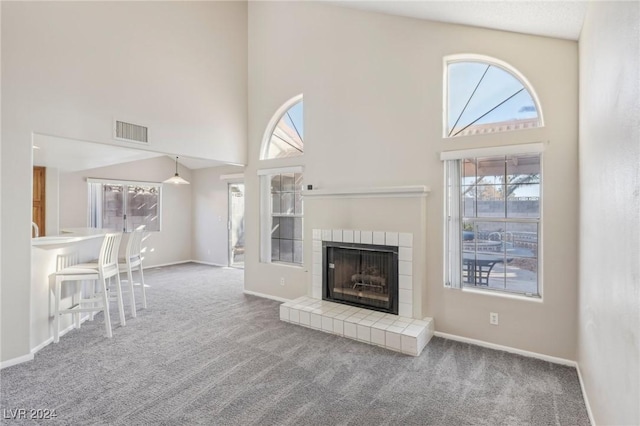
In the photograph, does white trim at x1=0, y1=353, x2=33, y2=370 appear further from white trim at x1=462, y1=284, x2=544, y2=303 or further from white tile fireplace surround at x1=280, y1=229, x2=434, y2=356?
white trim at x1=462, y1=284, x2=544, y2=303

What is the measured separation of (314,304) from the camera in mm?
3939

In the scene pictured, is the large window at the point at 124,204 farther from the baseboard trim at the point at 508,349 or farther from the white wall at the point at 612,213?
the white wall at the point at 612,213

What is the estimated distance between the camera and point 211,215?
26.2 ft

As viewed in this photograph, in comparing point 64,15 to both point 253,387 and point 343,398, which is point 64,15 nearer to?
point 253,387

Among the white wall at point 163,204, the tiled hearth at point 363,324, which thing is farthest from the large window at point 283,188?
the white wall at point 163,204

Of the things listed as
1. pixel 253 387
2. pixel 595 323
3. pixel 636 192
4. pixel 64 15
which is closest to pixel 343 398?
pixel 253 387

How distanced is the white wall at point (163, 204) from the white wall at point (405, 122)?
369 cm

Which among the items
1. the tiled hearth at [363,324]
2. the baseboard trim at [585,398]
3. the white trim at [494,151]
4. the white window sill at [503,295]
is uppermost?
the white trim at [494,151]

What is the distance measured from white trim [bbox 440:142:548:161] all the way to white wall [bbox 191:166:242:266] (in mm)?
5260

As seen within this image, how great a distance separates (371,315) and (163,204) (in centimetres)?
640

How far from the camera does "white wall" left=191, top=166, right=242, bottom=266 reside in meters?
7.71

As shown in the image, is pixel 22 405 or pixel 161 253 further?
pixel 161 253

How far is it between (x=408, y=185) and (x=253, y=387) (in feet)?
8.28

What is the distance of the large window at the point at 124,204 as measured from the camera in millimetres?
6855
